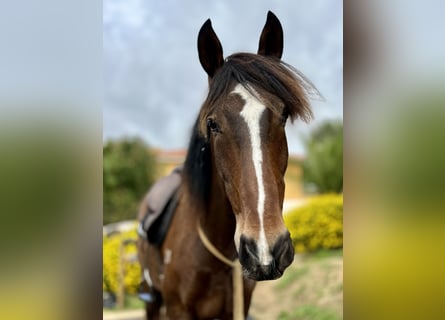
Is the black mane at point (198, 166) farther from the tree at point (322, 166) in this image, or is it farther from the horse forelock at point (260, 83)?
the tree at point (322, 166)

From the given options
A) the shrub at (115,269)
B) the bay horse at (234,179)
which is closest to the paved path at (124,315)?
the shrub at (115,269)

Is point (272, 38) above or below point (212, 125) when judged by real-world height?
above

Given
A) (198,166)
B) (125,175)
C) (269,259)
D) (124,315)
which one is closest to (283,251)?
(269,259)

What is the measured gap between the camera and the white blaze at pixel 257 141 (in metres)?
0.88

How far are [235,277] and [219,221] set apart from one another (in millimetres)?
178

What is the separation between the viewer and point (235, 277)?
127 centimetres

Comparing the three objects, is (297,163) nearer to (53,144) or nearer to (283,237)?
(283,237)

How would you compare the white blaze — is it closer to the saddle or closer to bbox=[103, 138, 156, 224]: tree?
the saddle

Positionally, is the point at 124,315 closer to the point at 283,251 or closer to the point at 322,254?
the point at 322,254

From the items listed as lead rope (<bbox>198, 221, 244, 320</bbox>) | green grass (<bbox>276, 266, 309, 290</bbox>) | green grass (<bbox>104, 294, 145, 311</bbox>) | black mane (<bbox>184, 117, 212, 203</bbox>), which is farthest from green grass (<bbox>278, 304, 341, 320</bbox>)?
black mane (<bbox>184, 117, 212, 203</bbox>)

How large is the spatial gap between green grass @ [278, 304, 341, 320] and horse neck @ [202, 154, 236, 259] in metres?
1.91

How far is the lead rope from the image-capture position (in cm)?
124

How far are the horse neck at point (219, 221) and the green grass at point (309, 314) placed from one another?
1912mm

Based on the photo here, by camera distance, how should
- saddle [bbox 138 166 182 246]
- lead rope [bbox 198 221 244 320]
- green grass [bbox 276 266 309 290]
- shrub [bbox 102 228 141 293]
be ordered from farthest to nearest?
shrub [bbox 102 228 141 293] < green grass [bbox 276 266 309 290] < saddle [bbox 138 166 182 246] < lead rope [bbox 198 221 244 320]
